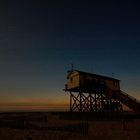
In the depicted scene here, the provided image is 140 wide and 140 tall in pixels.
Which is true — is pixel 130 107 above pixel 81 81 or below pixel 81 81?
below

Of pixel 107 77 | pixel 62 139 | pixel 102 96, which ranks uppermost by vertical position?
pixel 107 77

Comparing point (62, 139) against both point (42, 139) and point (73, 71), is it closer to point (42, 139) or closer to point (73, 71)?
point (42, 139)

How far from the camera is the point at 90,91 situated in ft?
149

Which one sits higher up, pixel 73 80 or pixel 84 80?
pixel 73 80

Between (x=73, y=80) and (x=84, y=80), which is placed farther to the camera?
(x=73, y=80)

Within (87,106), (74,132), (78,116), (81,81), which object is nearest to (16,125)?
(74,132)

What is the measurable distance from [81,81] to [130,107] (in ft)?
31.9

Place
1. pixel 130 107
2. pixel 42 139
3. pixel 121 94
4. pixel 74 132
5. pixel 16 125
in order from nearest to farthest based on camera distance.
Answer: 1. pixel 42 139
2. pixel 74 132
3. pixel 16 125
4. pixel 130 107
5. pixel 121 94

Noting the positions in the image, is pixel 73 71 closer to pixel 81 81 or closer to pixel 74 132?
pixel 81 81

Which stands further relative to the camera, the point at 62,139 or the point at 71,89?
the point at 71,89

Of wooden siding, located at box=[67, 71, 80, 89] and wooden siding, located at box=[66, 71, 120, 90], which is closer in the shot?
wooden siding, located at box=[66, 71, 120, 90]

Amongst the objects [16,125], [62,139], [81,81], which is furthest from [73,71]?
[62,139]

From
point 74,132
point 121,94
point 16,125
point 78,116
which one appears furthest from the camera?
point 121,94

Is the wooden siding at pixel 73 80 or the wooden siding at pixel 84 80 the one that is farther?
the wooden siding at pixel 73 80
